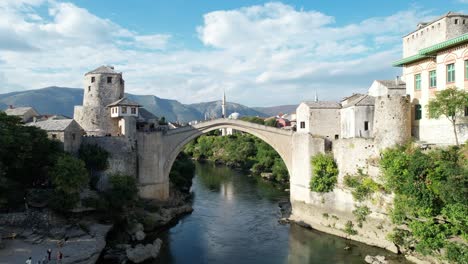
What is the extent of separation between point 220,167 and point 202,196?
22141 mm

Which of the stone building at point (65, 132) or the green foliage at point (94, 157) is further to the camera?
the green foliage at point (94, 157)

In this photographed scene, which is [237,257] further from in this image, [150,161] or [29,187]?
[29,187]

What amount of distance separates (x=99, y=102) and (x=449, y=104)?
989 inches

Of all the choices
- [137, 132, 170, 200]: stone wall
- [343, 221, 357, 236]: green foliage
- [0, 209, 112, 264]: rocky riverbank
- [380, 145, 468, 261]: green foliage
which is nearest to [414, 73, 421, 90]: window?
[380, 145, 468, 261]: green foliage

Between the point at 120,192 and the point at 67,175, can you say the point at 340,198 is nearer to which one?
the point at 120,192

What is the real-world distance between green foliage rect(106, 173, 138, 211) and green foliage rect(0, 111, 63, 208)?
4013mm

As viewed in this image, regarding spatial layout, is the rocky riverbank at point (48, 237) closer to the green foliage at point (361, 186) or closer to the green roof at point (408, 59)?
the green foliage at point (361, 186)

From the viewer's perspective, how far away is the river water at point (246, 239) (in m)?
23.2

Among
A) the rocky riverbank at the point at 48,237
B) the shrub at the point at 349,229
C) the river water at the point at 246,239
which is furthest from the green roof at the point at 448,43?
the rocky riverbank at the point at 48,237

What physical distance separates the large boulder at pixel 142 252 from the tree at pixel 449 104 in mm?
18029

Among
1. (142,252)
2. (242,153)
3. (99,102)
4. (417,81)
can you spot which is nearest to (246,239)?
(142,252)

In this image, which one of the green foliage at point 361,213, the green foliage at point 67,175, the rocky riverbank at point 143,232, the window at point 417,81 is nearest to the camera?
the rocky riverbank at point 143,232

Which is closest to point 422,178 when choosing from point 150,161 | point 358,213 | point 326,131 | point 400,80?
point 358,213

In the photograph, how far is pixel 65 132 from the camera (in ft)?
88.0
